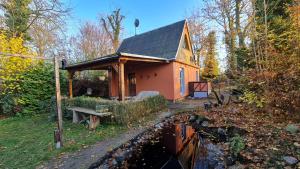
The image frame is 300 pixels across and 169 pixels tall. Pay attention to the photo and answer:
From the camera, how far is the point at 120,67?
7.70 metres

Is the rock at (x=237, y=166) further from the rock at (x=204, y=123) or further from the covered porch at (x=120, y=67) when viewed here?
the covered porch at (x=120, y=67)

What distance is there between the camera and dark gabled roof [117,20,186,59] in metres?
13.0

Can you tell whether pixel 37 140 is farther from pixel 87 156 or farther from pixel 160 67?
pixel 160 67

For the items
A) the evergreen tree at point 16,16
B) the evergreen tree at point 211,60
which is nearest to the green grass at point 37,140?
the evergreen tree at point 16,16

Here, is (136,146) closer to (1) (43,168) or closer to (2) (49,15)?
(1) (43,168)

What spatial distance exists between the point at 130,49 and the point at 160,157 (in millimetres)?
13022

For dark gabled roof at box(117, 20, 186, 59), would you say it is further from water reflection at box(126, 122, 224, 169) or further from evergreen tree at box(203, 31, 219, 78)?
evergreen tree at box(203, 31, 219, 78)

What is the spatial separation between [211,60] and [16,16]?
21.1 meters

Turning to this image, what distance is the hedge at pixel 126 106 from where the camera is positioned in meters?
7.04

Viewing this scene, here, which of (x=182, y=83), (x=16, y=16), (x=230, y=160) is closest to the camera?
(x=230, y=160)

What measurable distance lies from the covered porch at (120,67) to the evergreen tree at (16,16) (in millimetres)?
6586

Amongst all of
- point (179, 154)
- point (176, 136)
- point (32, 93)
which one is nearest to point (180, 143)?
point (176, 136)

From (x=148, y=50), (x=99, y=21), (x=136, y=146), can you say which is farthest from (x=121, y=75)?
(x=99, y=21)

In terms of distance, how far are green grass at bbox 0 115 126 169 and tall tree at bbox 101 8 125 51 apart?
18101 millimetres
